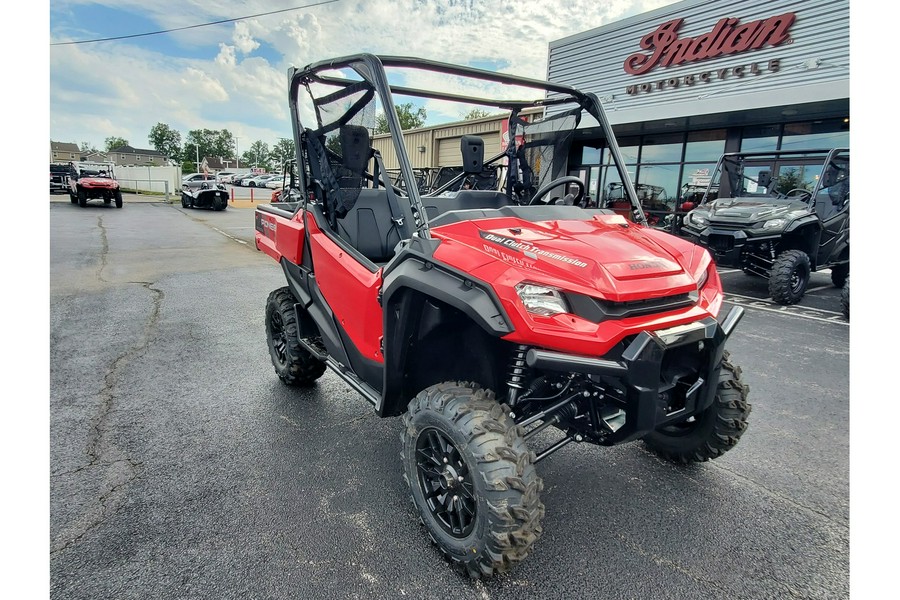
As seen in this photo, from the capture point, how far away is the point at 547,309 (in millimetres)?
1860

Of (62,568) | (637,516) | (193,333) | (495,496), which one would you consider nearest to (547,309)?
(495,496)

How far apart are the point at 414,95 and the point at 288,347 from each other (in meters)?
2.06

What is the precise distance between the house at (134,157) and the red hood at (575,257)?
113352 millimetres

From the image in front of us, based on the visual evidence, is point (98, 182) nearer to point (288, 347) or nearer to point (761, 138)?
point (288, 347)

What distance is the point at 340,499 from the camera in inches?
101

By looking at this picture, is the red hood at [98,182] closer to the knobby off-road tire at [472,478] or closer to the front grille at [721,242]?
the front grille at [721,242]

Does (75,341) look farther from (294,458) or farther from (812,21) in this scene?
(812,21)

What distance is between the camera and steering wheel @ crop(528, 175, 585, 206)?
295cm

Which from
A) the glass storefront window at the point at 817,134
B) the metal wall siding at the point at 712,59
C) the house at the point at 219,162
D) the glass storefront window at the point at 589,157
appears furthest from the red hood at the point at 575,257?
the house at the point at 219,162

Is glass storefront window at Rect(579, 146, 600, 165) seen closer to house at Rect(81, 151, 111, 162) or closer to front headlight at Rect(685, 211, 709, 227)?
front headlight at Rect(685, 211, 709, 227)

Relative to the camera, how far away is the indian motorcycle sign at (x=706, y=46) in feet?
35.1

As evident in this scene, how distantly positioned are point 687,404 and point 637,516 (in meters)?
0.77

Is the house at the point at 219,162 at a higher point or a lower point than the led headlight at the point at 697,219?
higher

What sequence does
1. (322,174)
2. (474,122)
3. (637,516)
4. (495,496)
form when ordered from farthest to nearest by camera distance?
(474,122) < (322,174) < (637,516) < (495,496)
